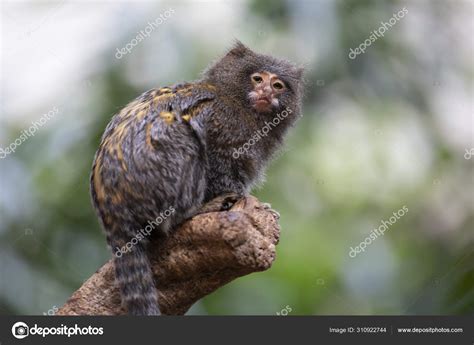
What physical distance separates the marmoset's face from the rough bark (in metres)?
0.86

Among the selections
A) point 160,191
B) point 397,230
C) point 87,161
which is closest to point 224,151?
point 160,191

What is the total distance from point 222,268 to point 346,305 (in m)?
2.56

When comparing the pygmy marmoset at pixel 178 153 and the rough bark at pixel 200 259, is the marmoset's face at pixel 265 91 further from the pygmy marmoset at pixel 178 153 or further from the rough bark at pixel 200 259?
the rough bark at pixel 200 259

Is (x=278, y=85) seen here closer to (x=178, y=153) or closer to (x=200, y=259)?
(x=178, y=153)

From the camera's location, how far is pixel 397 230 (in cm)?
607

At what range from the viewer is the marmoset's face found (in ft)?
13.9

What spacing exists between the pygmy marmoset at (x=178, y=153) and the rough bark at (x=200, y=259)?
0.12m

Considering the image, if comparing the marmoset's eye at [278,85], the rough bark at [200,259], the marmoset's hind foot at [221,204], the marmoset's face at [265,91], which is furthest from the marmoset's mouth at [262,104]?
the rough bark at [200,259]

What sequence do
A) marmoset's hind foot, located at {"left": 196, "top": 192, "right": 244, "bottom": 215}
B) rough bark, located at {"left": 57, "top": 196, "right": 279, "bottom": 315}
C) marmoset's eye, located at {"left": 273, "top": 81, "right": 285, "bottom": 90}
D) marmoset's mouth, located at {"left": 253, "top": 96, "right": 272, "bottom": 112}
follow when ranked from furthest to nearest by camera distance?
marmoset's eye, located at {"left": 273, "top": 81, "right": 285, "bottom": 90} < marmoset's mouth, located at {"left": 253, "top": 96, "right": 272, "bottom": 112} < marmoset's hind foot, located at {"left": 196, "top": 192, "right": 244, "bottom": 215} < rough bark, located at {"left": 57, "top": 196, "right": 279, "bottom": 315}

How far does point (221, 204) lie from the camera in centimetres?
376

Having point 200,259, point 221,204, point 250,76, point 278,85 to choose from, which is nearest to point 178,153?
point 221,204

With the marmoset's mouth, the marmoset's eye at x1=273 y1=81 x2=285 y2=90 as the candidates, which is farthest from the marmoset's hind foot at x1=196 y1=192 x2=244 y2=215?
the marmoset's eye at x1=273 y1=81 x2=285 y2=90

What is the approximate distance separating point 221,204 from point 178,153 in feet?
1.31

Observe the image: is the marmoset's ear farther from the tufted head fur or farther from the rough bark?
the rough bark
